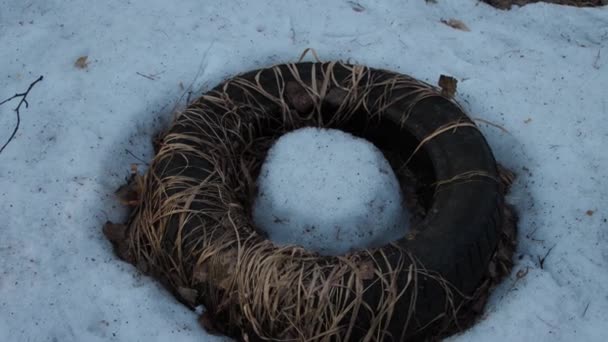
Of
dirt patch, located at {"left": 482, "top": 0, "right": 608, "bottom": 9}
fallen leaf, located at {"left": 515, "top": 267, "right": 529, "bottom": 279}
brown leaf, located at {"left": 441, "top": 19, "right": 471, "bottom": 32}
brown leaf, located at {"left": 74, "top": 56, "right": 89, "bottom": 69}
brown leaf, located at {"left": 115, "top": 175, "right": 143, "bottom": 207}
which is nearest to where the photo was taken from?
fallen leaf, located at {"left": 515, "top": 267, "right": 529, "bottom": 279}

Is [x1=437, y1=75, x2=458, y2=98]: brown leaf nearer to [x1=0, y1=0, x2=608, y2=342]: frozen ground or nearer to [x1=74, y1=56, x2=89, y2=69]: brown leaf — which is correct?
[x1=0, y1=0, x2=608, y2=342]: frozen ground

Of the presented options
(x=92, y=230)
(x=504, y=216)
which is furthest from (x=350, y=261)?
(x=92, y=230)

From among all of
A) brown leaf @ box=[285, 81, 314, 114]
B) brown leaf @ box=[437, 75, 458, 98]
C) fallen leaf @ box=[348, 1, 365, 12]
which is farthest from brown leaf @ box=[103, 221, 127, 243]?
fallen leaf @ box=[348, 1, 365, 12]

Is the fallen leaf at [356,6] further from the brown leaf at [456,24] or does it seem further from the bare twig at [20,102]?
the bare twig at [20,102]

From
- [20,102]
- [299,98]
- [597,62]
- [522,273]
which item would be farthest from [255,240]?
[597,62]

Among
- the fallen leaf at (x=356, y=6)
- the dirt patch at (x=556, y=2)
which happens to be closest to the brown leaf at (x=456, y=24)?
Result: the dirt patch at (x=556, y=2)

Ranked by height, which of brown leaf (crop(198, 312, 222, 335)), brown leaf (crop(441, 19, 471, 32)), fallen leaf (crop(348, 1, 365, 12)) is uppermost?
fallen leaf (crop(348, 1, 365, 12))

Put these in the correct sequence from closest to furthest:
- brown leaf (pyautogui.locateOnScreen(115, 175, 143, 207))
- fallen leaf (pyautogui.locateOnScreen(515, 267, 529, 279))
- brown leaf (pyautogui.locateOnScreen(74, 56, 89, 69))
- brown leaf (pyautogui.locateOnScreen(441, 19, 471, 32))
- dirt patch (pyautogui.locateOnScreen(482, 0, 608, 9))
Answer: fallen leaf (pyautogui.locateOnScreen(515, 267, 529, 279)) → brown leaf (pyautogui.locateOnScreen(115, 175, 143, 207)) → brown leaf (pyautogui.locateOnScreen(74, 56, 89, 69)) → brown leaf (pyautogui.locateOnScreen(441, 19, 471, 32)) → dirt patch (pyautogui.locateOnScreen(482, 0, 608, 9))
